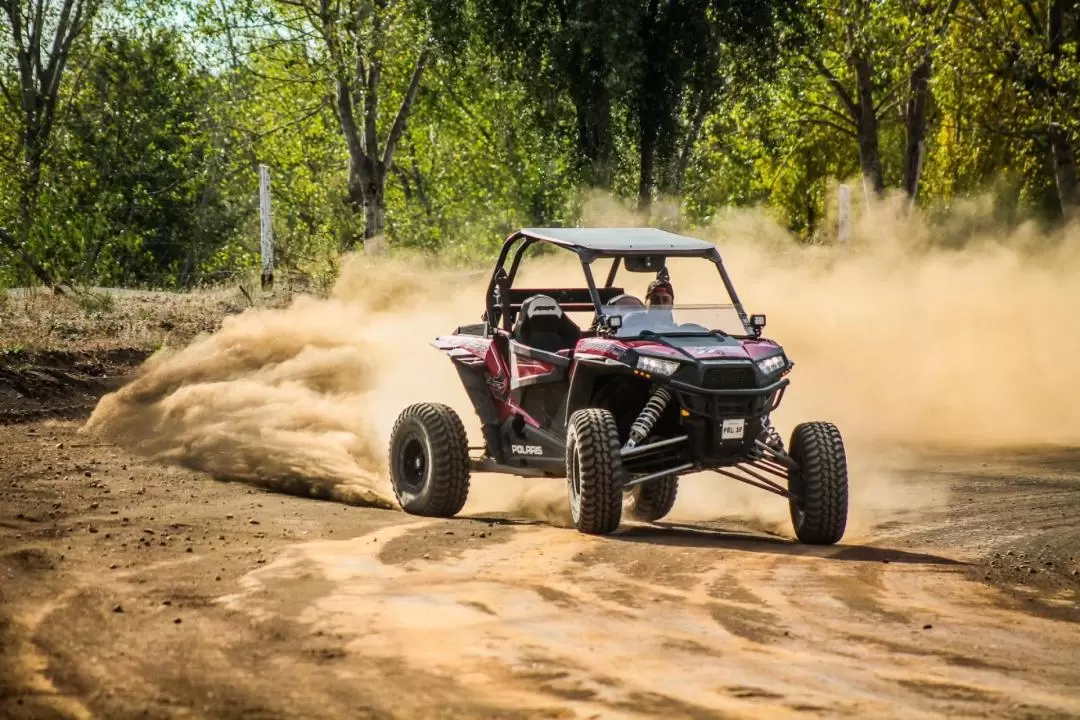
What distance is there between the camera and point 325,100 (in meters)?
36.4

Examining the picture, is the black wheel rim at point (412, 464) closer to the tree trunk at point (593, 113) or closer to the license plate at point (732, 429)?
the license plate at point (732, 429)

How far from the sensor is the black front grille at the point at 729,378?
30.8 ft

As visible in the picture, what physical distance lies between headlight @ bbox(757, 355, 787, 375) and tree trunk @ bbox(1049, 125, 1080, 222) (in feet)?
68.1

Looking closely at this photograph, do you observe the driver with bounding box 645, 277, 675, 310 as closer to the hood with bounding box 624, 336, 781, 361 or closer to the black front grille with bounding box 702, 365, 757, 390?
the hood with bounding box 624, 336, 781, 361

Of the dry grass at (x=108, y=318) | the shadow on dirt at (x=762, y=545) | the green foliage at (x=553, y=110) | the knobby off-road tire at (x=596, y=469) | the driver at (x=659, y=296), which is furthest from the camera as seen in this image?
the green foliage at (x=553, y=110)

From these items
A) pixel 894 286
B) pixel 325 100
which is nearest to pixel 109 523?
pixel 894 286

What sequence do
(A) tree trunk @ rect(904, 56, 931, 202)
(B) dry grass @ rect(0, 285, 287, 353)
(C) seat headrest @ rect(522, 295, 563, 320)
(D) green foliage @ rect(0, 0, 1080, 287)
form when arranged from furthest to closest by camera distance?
(A) tree trunk @ rect(904, 56, 931, 202)
(D) green foliage @ rect(0, 0, 1080, 287)
(B) dry grass @ rect(0, 285, 287, 353)
(C) seat headrest @ rect(522, 295, 563, 320)

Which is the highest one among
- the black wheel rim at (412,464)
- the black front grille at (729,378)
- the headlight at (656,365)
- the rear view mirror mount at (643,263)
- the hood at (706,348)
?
the rear view mirror mount at (643,263)

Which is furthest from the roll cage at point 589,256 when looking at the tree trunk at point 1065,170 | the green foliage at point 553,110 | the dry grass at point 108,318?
A: the tree trunk at point 1065,170

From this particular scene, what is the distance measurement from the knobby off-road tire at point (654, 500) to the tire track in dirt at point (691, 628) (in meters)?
2.20

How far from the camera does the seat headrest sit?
10.9 meters

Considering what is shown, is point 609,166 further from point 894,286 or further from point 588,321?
point 588,321

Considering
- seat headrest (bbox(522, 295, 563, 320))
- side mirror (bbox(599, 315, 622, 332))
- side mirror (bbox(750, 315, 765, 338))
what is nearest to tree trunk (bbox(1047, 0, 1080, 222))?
side mirror (bbox(750, 315, 765, 338))

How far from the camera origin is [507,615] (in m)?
6.84
